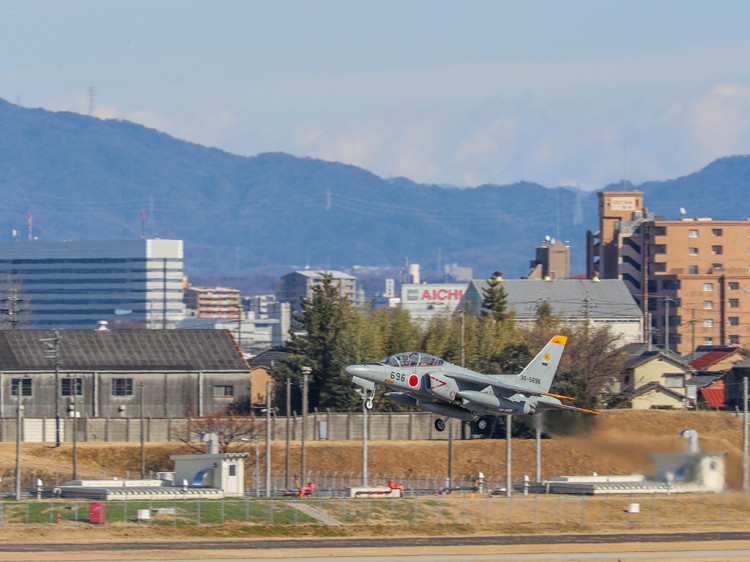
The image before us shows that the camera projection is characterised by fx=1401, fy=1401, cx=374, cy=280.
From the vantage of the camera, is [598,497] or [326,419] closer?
[598,497]

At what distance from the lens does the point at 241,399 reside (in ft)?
468

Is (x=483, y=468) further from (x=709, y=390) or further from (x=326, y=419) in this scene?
(x=709, y=390)

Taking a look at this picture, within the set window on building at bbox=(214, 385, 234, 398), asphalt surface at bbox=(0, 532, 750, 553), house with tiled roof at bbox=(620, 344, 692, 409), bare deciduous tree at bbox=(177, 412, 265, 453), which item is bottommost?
asphalt surface at bbox=(0, 532, 750, 553)

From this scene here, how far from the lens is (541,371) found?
78.7 m

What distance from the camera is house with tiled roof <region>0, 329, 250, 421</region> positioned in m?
137

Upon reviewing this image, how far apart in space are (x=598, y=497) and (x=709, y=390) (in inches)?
2291

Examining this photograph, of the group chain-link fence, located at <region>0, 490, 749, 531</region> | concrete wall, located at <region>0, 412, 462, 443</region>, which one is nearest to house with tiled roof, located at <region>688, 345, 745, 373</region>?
concrete wall, located at <region>0, 412, 462, 443</region>

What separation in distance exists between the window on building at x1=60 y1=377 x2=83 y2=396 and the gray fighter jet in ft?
227

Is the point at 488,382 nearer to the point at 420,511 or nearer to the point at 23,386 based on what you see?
the point at 420,511

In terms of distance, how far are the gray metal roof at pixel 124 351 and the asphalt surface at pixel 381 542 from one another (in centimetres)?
A: 5868

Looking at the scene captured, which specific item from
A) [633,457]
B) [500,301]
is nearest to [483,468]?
[633,457]

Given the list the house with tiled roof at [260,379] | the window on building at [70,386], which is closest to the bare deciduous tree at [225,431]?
the window on building at [70,386]

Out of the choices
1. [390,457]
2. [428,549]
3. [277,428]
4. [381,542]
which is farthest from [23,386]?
[428,549]

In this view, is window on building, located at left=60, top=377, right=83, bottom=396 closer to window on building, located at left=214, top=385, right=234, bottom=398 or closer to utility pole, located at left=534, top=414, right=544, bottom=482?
window on building, located at left=214, top=385, right=234, bottom=398
